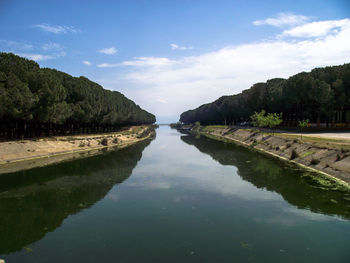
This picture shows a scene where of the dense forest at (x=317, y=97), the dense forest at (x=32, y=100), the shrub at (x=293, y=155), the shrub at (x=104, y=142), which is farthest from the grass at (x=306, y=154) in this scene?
the shrub at (x=104, y=142)

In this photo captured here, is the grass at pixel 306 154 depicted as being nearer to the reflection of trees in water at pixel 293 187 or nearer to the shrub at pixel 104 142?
the reflection of trees in water at pixel 293 187

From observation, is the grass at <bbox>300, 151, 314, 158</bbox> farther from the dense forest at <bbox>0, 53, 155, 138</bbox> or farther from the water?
the dense forest at <bbox>0, 53, 155, 138</bbox>

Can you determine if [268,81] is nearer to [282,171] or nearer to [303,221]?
[282,171]

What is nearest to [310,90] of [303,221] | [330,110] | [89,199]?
[330,110]

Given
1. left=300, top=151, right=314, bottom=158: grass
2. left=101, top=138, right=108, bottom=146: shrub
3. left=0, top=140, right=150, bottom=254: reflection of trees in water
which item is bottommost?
left=0, top=140, right=150, bottom=254: reflection of trees in water

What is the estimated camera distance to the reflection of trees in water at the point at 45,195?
2025 centimetres

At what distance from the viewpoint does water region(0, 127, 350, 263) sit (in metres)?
16.4

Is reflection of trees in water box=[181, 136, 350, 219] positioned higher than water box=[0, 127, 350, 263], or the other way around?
reflection of trees in water box=[181, 136, 350, 219]

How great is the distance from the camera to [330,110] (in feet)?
273

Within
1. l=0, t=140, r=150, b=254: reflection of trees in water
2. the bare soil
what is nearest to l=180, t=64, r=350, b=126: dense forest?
the bare soil

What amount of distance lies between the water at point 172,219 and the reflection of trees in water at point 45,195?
10cm

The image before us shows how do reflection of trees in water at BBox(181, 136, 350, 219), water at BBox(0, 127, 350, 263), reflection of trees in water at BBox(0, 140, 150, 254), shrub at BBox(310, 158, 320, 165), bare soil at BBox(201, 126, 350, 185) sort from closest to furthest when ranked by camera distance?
1. water at BBox(0, 127, 350, 263)
2. reflection of trees in water at BBox(0, 140, 150, 254)
3. reflection of trees in water at BBox(181, 136, 350, 219)
4. bare soil at BBox(201, 126, 350, 185)
5. shrub at BBox(310, 158, 320, 165)

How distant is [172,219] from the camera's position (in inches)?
869

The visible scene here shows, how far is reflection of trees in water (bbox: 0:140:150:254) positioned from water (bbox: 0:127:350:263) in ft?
0.33
